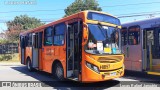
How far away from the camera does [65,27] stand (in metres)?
10.4

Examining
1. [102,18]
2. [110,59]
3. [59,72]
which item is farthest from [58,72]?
[102,18]

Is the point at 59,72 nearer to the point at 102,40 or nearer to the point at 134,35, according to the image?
the point at 102,40

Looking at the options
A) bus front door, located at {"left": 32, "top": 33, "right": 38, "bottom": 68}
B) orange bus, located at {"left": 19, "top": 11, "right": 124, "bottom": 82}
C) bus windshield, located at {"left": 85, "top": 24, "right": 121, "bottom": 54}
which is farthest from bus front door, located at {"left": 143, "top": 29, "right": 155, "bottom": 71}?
bus front door, located at {"left": 32, "top": 33, "right": 38, "bottom": 68}

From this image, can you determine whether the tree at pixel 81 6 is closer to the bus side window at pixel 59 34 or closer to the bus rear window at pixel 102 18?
the bus side window at pixel 59 34

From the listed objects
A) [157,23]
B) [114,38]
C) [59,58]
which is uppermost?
[157,23]

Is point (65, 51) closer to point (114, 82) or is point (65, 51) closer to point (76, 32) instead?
point (76, 32)

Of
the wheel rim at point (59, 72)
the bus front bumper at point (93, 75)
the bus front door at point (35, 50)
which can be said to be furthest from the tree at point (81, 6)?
the bus front bumper at point (93, 75)

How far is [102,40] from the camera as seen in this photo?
9195 mm

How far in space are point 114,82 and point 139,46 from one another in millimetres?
2544

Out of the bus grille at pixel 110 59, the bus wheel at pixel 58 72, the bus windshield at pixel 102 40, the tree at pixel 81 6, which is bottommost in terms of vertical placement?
the bus wheel at pixel 58 72

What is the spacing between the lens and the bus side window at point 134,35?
12.1 metres

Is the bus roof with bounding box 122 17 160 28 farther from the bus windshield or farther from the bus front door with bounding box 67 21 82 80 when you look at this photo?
the bus front door with bounding box 67 21 82 80

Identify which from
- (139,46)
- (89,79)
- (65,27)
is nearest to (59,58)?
(65,27)

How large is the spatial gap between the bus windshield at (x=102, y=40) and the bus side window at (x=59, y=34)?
198 centimetres
